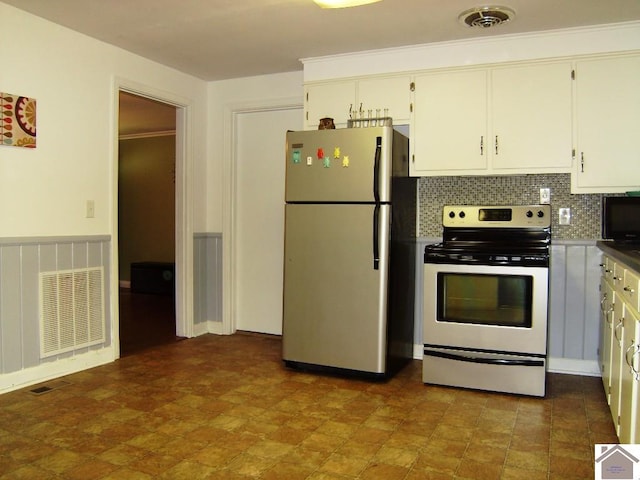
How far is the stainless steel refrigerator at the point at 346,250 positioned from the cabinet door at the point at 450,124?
15 centimetres

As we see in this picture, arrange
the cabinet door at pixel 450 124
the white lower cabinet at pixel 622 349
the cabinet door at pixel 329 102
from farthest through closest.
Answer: the cabinet door at pixel 329 102 → the cabinet door at pixel 450 124 → the white lower cabinet at pixel 622 349

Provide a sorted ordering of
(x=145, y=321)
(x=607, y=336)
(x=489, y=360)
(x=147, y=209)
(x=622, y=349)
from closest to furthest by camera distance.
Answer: (x=622, y=349) → (x=607, y=336) → (x=489, y=360) → (x=145, y=321) → (x=147, y=209)

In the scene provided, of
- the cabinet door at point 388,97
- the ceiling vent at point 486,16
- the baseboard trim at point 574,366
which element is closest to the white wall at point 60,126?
the cabinet door at point 388,97

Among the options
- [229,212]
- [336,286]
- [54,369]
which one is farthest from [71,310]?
[336,286]

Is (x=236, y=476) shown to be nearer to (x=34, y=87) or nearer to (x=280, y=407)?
(x=280, y=407)

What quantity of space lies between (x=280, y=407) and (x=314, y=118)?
6.95 feet

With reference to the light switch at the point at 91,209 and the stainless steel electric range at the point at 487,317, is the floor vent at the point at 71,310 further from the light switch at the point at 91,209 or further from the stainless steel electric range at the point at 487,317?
the stainless steel electric range at the point at 487,317

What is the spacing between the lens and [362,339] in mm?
3350

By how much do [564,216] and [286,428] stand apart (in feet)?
7.63

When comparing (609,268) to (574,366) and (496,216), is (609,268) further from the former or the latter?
(574,366)

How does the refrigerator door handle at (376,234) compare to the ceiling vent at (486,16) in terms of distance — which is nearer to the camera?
the ceiling vent at (486,16)

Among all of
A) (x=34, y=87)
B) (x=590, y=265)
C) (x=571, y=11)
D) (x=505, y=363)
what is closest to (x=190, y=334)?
(x=34, y=87)

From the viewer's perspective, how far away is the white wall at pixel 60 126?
313cm

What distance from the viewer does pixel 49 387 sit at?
3209 millimetres
